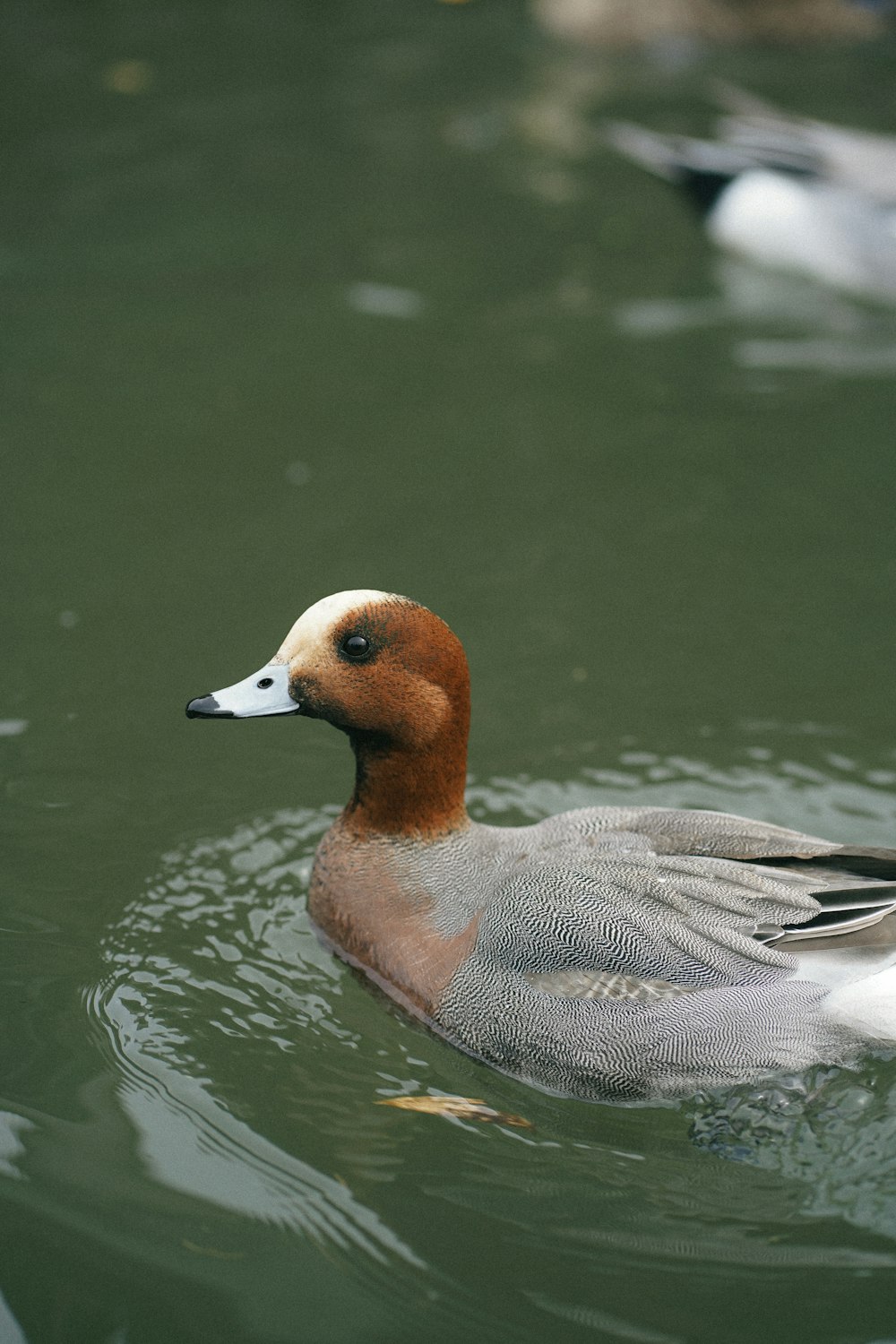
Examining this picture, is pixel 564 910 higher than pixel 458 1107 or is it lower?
higher

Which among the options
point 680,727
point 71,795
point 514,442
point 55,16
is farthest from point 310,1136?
point 55,16

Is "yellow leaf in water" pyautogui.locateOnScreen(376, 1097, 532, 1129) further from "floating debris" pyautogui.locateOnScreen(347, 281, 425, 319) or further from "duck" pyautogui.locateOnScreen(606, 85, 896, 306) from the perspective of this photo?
"duck" pyautogui.locateOnScreen(606, 85, 896, 306)

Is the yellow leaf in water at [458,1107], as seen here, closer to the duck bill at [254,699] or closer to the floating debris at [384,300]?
the duck bill at [254,699]

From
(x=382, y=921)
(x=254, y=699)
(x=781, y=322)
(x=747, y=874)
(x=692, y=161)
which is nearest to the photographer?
(x=747, y=874)

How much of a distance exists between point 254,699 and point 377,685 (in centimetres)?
32

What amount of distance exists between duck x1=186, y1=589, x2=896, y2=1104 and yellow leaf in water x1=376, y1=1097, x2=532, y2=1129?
0.37 feet

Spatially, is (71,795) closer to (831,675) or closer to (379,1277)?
(379,1277)

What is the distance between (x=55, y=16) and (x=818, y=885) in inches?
427

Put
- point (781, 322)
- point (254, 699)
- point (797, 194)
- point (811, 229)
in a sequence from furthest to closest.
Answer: point (797, 194), point (811, 229), point (781, 322), point (254, 699)

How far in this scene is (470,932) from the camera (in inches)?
154

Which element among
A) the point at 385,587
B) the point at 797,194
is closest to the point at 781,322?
the point at 797,194

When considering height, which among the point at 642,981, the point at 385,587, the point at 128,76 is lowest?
→ the point at 385,587

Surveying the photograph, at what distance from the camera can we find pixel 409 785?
13.5ft

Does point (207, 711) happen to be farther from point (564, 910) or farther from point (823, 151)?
point (823, 151)
